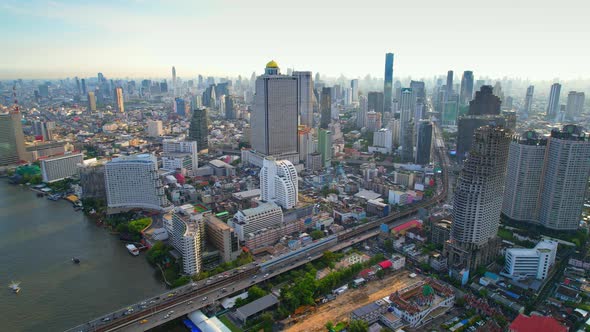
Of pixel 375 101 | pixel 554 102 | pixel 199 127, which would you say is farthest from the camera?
pixel 375 101

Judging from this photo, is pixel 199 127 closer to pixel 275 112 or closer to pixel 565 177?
pixel 275 112

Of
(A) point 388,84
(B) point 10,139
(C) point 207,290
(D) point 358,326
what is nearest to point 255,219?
(C) point 207,290

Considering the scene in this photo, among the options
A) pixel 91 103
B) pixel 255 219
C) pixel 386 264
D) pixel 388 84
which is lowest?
pixel 386 264

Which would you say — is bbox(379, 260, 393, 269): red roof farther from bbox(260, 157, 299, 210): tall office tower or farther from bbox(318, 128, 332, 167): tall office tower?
bbox(318, 128, 332, 167): tall office tower

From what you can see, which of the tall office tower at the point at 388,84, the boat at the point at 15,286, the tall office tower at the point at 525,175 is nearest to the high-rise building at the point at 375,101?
the tall office tower at the point at 388,84

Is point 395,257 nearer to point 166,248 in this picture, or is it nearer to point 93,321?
point 166,248

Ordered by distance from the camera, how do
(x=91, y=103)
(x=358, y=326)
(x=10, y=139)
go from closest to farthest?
(x=358, y=326)
(x=10, y=139)
(x=91, y=103)

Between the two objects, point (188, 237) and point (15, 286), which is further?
point (188, 237)

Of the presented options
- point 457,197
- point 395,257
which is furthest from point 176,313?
point 457,197
